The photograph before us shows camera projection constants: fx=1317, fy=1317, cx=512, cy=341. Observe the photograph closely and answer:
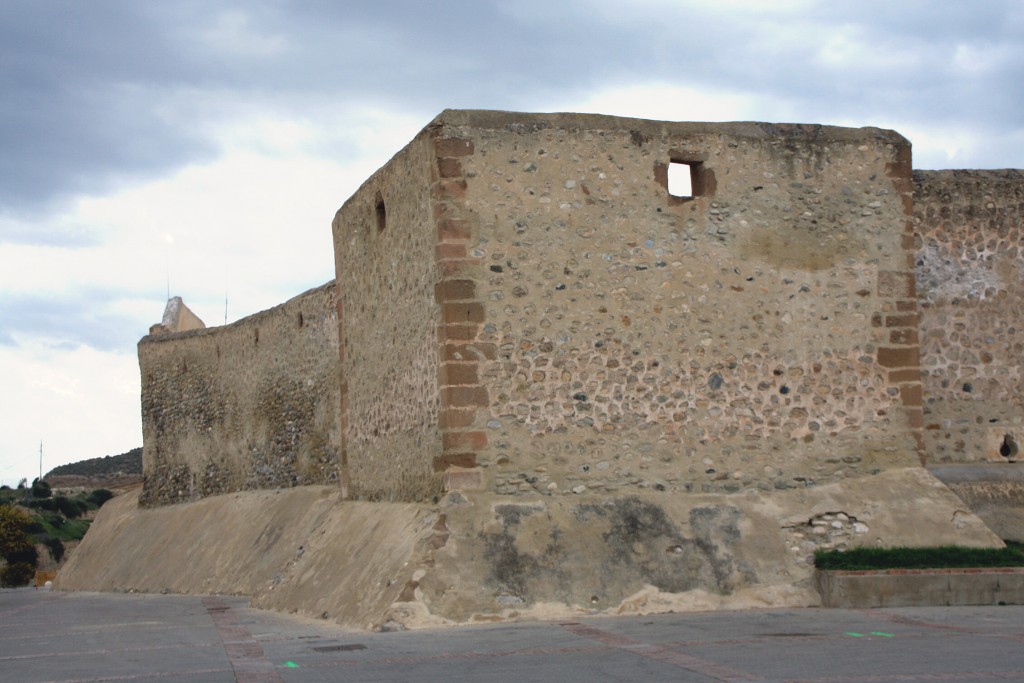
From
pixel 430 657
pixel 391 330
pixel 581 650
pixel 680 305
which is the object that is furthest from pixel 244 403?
pixel 581 650

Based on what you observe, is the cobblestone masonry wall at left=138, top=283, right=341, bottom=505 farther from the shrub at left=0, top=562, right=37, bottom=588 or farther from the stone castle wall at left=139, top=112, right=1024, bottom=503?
the shrub at left=0, top=562, right=37, bottom=588

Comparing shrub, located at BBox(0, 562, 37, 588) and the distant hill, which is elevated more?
the distant hill

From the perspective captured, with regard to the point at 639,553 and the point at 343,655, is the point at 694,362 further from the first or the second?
the point at 343,655

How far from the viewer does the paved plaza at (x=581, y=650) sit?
27.9 feet

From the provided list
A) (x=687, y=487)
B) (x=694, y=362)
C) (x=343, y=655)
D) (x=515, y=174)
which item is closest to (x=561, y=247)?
(x=515, y=174)

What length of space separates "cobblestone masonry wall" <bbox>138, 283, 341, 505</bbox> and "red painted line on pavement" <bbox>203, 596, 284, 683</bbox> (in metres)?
6.23

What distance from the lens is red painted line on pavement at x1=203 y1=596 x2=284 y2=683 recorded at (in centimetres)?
894

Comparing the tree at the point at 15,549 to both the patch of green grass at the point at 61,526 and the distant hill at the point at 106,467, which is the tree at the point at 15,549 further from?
the distant hill at the point at 106,467

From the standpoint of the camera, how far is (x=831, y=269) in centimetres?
1409

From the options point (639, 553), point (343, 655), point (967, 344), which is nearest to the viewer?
point (343, 655)

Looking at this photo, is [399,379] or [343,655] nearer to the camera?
[343,655]

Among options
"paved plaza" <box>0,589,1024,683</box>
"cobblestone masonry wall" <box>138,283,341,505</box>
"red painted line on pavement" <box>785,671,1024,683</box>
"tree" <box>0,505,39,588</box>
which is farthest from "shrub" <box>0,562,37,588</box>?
"red painted line on pavement" <box>785,671,1024,683</box>

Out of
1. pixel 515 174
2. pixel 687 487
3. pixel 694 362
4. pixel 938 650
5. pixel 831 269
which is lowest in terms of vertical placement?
pixel 938 650

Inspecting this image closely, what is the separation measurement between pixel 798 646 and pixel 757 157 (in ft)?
20.0
